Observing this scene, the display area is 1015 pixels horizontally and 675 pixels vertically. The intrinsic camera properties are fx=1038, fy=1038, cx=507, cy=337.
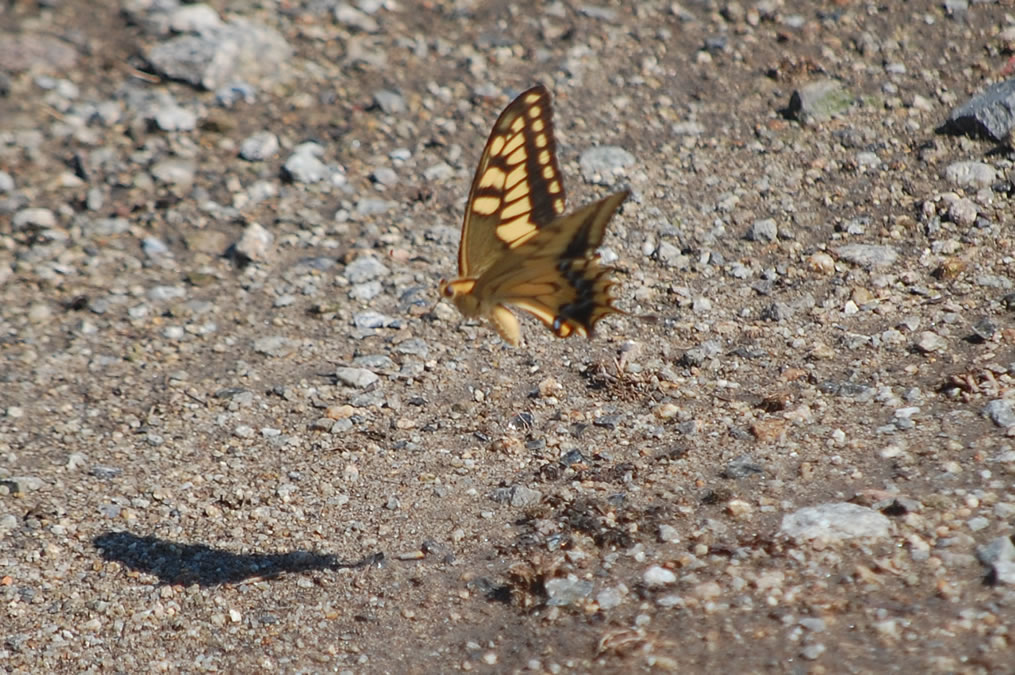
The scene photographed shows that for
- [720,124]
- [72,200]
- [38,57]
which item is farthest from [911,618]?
[38,57]

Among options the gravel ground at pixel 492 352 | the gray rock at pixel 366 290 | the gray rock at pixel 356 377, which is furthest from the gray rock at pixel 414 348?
the gray rock at pixel 366 290

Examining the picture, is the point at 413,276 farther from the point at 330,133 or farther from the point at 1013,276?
the point at 1013,276

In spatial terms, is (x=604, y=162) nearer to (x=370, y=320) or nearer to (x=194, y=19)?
(x=370, y=320)

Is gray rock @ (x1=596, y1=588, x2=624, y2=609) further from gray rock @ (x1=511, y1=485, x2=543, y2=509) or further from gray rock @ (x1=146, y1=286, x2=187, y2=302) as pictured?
gray rock @ (x1=146, y1=286, x2=187, y2=302)

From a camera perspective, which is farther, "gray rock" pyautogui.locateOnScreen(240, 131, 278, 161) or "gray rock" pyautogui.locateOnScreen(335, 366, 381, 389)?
"gray rock" pyautogui.locateOnScreen(240, 131, 278, 161)

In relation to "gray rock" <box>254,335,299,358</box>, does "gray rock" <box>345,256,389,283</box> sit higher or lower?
higher

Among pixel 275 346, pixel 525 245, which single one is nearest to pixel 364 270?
pixel 275 346

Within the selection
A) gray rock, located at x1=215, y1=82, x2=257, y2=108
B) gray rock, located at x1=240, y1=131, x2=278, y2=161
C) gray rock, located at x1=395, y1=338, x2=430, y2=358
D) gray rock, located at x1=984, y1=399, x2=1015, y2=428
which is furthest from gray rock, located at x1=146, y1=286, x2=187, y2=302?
gray rock, located at x1=984, y1=399, x2=1015, y2=428
